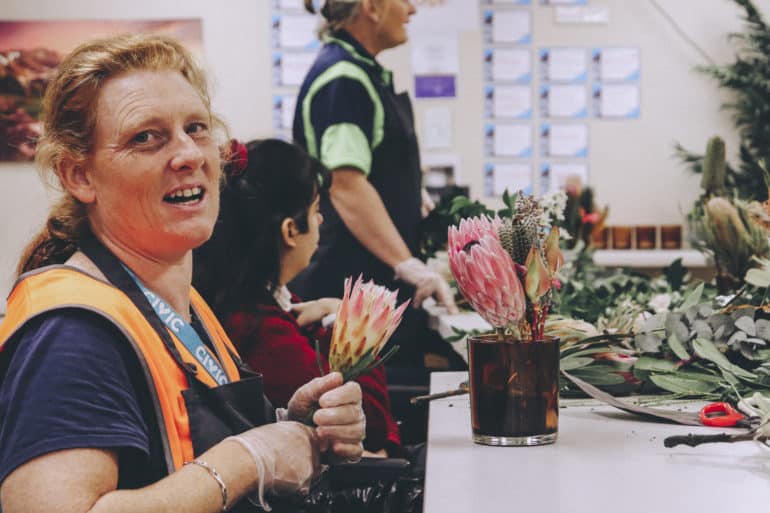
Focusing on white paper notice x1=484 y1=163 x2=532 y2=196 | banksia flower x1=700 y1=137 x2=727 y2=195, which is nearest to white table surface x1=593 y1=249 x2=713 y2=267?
white paper notice x1=484 y1=163 x2=532 y2=196

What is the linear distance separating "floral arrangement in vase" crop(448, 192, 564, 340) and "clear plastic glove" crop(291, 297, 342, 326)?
1.02m

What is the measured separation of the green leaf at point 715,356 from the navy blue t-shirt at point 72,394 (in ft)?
2.70

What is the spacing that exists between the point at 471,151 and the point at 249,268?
3.89 meters

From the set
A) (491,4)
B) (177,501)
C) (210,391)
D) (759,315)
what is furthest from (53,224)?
(491,4)

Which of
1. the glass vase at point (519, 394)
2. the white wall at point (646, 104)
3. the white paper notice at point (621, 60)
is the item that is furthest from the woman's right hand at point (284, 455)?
the white paper notice at point (621, 60)

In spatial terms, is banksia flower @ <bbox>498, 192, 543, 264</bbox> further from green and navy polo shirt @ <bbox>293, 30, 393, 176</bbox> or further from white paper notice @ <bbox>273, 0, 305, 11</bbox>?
white paper notice @ <bbox>273, 0, 305, 11</bbox>

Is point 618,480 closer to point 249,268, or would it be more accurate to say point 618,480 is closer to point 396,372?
point 249,268

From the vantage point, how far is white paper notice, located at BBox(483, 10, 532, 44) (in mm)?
5586

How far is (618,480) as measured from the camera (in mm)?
944

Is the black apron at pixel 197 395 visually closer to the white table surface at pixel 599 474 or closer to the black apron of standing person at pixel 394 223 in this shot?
the white table surface at pixel 599 474

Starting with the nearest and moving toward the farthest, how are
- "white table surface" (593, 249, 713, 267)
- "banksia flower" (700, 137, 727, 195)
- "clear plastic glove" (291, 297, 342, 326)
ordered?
"clear plastic glove" (291, 297, 342, 326) → "banksia flower" (700, 137, 727, 195) → "white table surface" (593, 249, 713, 267)

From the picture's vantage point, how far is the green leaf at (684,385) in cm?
130

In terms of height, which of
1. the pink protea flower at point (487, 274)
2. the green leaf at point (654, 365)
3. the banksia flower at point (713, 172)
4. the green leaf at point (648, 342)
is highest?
the banksia flower at point (713, 172)

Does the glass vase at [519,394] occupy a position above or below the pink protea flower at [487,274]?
below
